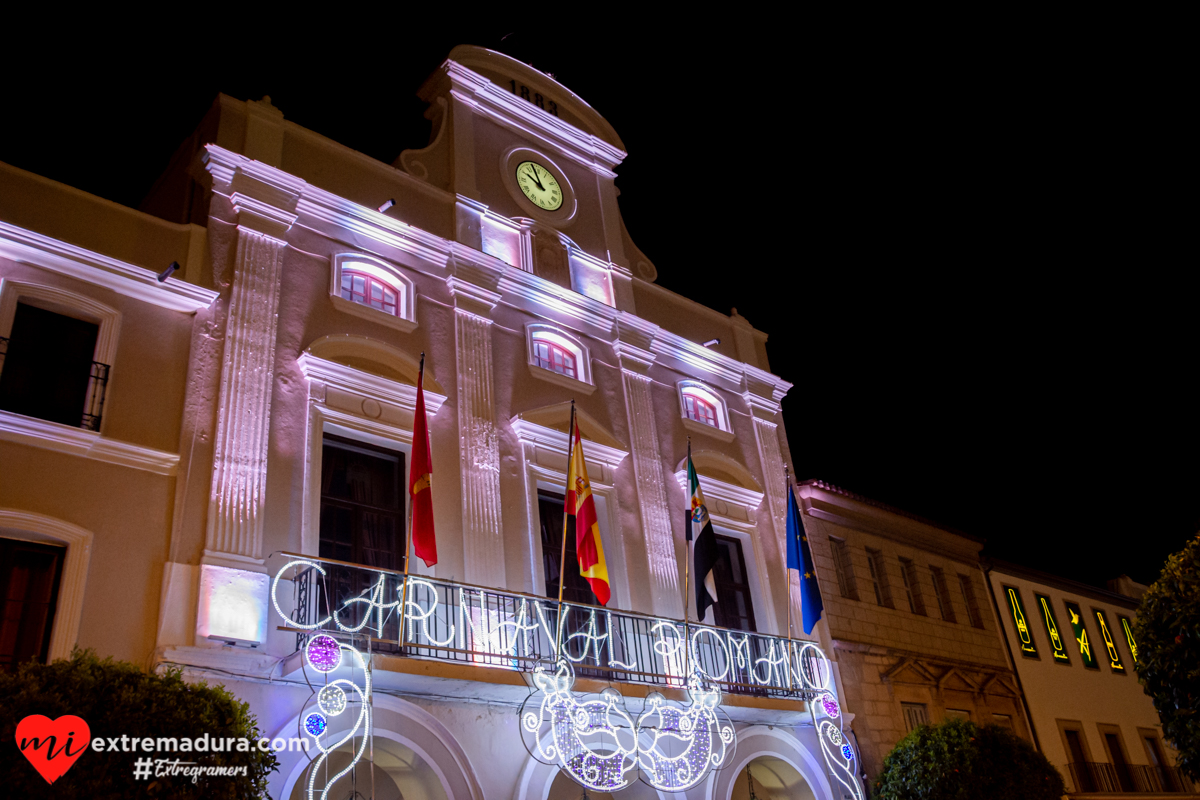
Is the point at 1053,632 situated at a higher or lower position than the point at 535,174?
lower

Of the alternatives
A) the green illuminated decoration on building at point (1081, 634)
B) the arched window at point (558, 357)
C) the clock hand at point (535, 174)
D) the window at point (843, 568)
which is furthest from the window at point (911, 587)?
the clock hand at point (535, 174)

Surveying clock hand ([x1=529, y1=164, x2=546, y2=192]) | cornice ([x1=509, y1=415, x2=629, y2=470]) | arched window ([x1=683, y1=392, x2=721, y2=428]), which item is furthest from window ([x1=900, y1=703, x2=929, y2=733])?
clock hand ([x1=529, y1=164, x2=546, y2=192])

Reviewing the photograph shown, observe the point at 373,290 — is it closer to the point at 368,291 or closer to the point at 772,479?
the point at 368,291

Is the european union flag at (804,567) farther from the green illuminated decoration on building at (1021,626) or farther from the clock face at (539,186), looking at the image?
the green illuminated decoration on building at (1021,626)

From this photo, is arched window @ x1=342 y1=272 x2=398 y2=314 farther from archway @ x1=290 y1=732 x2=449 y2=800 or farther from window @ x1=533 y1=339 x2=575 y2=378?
archway @ x1=290 y1=732 x2=449 y2=800

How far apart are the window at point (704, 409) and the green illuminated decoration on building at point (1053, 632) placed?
10.8m

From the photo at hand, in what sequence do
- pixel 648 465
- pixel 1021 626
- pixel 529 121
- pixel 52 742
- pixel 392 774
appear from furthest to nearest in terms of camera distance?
pixel 1021 626, pixel 529 121, pixel 648 465, pixel 392 774, pixel 52 742

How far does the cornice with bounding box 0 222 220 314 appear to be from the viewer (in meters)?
10.9

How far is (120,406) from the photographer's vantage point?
10859mm

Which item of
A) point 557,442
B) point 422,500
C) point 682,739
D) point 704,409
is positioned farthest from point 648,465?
point 422,500

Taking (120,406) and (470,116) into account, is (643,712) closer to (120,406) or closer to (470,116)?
(120,406)

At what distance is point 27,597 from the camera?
9.60 m

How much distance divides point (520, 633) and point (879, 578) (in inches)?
393

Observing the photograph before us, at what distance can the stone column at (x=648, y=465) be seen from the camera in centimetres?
1482
